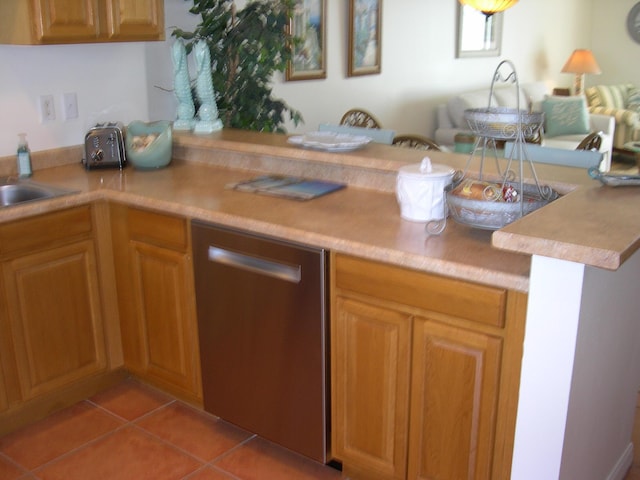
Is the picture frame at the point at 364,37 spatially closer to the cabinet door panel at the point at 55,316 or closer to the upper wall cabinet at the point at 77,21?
the upper wall cabinet at the point at 77,21

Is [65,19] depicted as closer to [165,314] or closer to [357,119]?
[165,314]

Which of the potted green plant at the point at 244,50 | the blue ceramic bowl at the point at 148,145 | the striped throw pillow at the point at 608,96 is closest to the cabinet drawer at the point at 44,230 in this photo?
the blue ceramic bowl at the point at 148,145

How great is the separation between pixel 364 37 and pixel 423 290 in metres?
3.89

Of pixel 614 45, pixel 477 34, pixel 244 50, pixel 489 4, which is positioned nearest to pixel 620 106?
pixel 614 45

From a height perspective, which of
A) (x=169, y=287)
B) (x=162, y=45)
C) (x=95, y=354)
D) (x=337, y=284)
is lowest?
(x=95, y=354)

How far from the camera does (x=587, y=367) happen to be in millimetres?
1765

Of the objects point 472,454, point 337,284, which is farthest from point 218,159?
point 472,454

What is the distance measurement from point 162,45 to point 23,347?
1.69 meters

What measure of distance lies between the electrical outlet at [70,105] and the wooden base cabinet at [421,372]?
65.6 inches

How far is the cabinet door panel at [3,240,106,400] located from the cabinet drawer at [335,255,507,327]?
1136 mm

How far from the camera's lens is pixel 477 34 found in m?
6.77

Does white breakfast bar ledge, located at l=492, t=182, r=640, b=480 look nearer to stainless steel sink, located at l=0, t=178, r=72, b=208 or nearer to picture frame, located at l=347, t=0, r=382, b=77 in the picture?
stainless steel sink, located at l=0, t=178, r=72, b=208

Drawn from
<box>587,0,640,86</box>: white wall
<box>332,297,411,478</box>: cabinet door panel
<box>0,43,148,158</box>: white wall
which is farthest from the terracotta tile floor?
<box>587,0,640,86</box>: white wall

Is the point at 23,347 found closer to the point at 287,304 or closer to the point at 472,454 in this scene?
the point at 287,304
